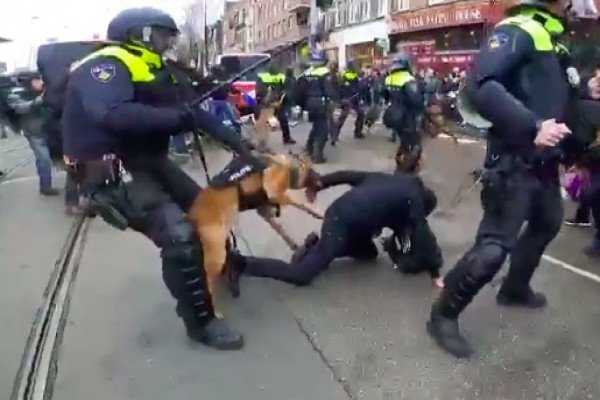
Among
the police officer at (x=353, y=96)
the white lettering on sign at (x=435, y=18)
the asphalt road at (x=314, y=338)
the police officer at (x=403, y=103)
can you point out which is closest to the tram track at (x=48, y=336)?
the asphalt road at (x=314, y=338)

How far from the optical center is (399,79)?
11312 millimetres

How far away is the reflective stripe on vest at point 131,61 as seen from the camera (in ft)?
12.7

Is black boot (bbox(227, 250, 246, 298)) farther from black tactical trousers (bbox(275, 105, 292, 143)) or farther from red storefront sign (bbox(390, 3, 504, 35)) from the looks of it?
red storefront sign (bbox(390, 3, 504, 35))

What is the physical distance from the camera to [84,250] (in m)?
6.38

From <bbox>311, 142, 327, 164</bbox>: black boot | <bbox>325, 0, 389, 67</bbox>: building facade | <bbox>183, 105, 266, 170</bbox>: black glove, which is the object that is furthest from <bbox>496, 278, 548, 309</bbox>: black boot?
<bbox>325, 0, 389, 67</bbox>: building facade

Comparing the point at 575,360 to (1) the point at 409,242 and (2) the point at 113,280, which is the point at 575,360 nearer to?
(1) the point at 409,242

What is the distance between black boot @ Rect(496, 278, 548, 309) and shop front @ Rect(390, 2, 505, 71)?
16.4 m

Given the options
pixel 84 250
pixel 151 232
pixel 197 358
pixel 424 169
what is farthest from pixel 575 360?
pixel 424 169

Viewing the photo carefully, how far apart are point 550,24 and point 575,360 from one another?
165cm

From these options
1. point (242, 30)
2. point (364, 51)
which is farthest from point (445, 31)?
point (242, 30)

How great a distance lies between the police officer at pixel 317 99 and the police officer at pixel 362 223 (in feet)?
22.8

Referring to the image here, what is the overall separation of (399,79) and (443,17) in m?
16.0

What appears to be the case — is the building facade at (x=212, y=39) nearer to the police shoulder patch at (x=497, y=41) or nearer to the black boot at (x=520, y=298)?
A: the black boot at (x=520, y=298)

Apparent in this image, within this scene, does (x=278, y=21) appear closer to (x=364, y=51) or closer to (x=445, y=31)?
(x=364, y=51)
